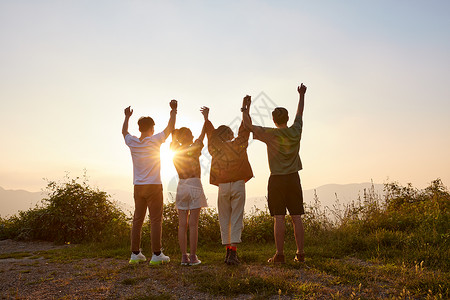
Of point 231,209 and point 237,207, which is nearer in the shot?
point 237,207

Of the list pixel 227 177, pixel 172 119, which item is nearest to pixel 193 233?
pixel 227 177

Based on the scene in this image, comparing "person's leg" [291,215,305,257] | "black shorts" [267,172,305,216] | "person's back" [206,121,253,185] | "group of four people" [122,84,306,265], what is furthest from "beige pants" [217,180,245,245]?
"person's leg" [291,215,305,257]

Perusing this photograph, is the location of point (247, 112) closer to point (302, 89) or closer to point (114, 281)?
point (302, 89)

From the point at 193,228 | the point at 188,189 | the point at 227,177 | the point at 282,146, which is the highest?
the point at 282,146

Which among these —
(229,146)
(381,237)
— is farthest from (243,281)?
(381,237)

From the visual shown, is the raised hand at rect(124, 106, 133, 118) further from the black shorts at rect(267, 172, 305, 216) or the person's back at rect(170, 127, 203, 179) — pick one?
the black shorts at rect(267, 172, 305, 216)

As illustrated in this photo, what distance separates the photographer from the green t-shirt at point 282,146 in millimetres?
5012

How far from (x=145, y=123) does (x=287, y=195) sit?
2506 millimetres

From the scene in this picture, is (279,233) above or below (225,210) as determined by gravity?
below

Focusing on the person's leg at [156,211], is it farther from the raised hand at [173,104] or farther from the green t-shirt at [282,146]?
the green t-shirt at [282,146]

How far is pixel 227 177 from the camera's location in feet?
16.3

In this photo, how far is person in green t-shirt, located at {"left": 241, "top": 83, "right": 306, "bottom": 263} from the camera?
499 cm

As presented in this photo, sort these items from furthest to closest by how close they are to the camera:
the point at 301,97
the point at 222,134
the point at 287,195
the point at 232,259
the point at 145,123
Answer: the point at 145,123 → the point at 301,97 → the point at 222,134 → the point at 287,195 → the point at 232,259

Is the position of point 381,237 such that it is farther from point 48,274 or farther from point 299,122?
point 48,274
